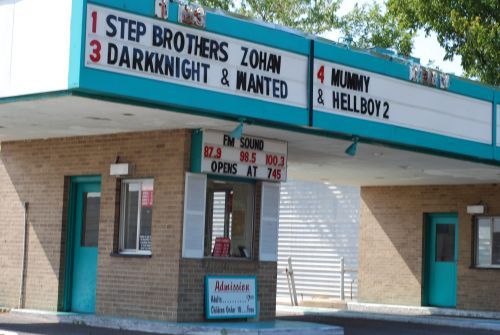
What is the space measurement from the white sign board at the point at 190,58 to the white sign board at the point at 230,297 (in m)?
3.30

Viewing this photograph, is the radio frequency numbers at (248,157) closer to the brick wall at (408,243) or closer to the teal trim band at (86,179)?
the teal trim band at (86,179)

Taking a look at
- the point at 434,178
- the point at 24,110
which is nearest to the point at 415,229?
the point at 434,178

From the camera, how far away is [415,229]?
26.9 meters

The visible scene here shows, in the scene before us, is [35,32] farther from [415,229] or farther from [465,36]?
[465,36]

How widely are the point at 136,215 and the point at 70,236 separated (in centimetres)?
190

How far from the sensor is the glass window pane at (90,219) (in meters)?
19.4

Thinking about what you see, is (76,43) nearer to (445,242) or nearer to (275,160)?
(275,160)

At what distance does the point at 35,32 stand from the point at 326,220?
17593 millimetres

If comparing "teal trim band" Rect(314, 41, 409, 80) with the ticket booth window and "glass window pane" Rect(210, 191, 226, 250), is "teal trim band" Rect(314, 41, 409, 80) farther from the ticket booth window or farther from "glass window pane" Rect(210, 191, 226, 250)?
the ticket booth window

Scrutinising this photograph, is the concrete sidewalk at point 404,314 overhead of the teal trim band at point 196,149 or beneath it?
beneath

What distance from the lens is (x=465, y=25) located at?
28.2m

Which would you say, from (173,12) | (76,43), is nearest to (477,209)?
(173,12)

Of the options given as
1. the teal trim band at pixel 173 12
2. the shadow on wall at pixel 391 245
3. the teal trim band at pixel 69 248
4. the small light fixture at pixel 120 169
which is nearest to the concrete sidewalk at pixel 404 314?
the shadow on wall at pixel 391 245

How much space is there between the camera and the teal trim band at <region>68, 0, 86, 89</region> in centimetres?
A: 1398
